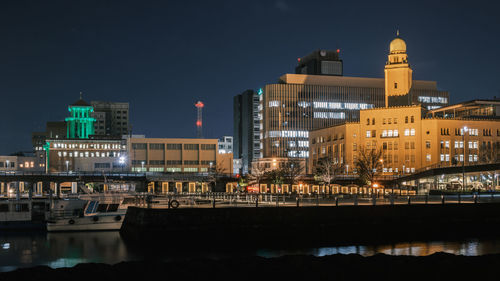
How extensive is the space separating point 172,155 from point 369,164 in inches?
2895

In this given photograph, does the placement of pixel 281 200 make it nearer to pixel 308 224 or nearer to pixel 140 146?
pixel 308 224

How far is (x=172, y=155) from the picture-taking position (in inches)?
7156

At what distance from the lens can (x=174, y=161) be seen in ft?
596

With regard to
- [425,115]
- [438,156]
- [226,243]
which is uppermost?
[425,115]

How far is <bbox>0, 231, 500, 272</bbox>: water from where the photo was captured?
43.5 m

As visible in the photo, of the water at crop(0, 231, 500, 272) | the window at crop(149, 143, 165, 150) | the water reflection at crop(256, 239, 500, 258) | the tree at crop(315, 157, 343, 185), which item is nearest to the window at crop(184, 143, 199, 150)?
the window at crop(149, 143, 165, 150)

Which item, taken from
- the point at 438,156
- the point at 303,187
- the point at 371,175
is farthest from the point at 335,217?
the point at 438,156

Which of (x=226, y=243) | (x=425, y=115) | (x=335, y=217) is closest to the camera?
(x=226, y=243)

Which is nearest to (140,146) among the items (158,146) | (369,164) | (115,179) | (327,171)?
(158,146)

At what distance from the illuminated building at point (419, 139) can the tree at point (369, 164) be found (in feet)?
6.78

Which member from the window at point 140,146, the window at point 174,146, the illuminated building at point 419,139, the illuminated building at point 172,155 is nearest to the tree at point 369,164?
the illuminated building at point 419,139

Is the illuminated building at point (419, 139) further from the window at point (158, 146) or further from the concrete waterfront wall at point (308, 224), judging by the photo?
the concrete waterfront wall at point (308, 224)

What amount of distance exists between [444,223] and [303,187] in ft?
182

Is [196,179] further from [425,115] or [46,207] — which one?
[46,207]
